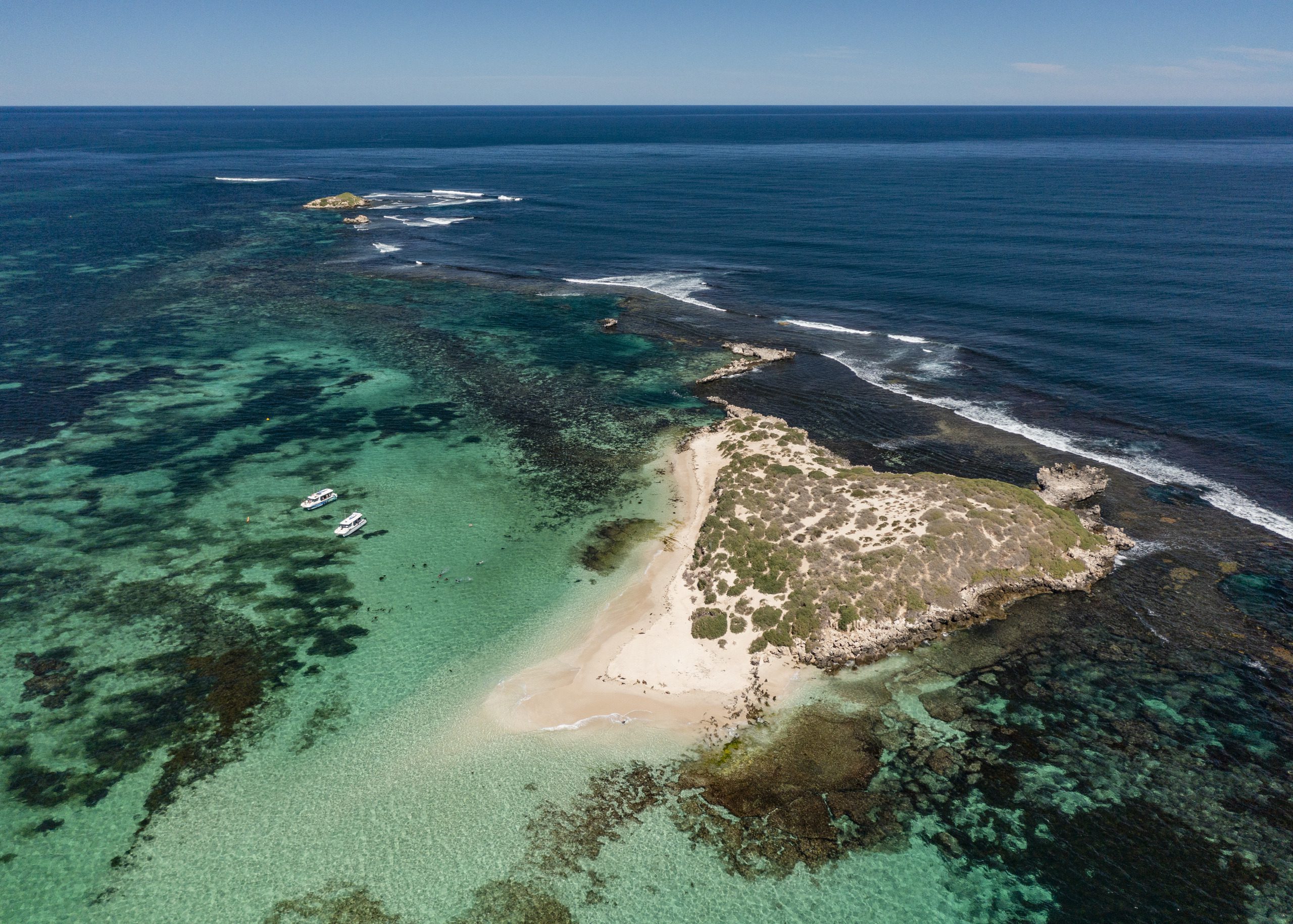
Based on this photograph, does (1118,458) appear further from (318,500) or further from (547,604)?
(318,500)

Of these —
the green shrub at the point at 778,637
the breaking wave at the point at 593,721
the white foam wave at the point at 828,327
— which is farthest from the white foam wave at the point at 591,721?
the white foam wave at the point at 828,327

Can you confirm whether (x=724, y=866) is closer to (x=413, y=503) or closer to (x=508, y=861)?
(x=508, y=861)

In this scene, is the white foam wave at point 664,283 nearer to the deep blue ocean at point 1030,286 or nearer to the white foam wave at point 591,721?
the deep blue ocean at point 1030,286

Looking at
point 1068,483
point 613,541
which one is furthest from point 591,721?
point 1068,483

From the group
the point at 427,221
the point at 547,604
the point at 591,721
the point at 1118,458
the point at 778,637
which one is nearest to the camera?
the point at 591,721

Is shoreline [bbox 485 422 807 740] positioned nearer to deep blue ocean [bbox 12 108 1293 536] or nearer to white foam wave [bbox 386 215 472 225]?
deep blue ocean [bbox 12 108 1293 536]

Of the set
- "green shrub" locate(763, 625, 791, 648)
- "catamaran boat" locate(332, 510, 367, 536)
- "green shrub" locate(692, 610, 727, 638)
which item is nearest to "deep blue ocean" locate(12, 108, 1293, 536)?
"green shrub" locate(763, 625, 791, 648)
